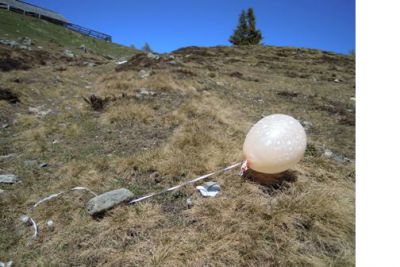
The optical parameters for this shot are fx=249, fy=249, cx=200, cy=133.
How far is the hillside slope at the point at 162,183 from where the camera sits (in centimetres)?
199

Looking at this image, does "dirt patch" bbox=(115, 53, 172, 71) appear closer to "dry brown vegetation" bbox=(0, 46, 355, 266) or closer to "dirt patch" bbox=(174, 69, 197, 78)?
"dirt patch" bbox=(174, 69, 197, 78)

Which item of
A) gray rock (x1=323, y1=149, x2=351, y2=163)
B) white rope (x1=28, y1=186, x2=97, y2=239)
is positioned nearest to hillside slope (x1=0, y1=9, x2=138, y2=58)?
white rope (x1=28, y1=186, x2=97, y2=239)

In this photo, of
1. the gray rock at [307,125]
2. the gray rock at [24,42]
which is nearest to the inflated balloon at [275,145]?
the gray rock at [307,125]

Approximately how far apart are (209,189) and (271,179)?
2.31 ft

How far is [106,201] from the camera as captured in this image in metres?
Answer: 2.43

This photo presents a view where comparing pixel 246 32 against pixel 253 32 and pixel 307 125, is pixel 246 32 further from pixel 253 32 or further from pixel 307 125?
pixel 307 125

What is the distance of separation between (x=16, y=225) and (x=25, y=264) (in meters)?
0.57

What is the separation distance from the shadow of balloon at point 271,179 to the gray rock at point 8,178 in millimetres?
2769

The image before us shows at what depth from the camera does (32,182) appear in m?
3.00

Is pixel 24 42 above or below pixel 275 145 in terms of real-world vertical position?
above

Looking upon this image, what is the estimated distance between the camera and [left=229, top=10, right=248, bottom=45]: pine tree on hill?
3229cm

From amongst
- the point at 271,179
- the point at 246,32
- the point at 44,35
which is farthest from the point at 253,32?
the point at 271,179

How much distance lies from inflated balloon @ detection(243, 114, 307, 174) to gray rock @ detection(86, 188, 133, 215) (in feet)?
4.39
